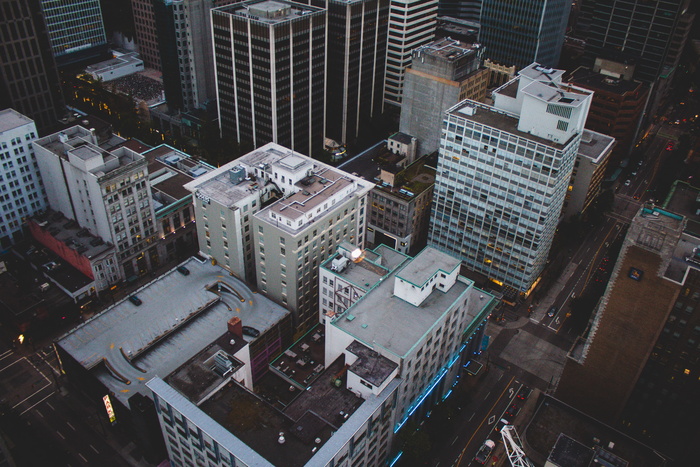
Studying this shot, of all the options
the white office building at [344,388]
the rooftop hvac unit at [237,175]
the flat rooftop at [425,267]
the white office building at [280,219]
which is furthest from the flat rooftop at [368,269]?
the rooftop hvac unit at [237,175]

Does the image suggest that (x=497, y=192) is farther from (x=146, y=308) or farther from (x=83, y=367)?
(x=83, y=367)

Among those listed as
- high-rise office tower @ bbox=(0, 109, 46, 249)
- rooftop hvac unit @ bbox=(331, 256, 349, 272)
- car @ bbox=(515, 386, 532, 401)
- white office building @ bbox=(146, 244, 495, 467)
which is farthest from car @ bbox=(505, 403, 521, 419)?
high-rise office tower @ bbox=(0, 109, 46, 249)

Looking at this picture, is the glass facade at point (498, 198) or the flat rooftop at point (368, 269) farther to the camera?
the glass facade at point (498, 198)

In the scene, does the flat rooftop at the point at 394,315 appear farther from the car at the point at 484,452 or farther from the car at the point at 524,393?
the car at the point at 524,393

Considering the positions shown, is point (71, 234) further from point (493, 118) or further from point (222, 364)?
point (493, 118)

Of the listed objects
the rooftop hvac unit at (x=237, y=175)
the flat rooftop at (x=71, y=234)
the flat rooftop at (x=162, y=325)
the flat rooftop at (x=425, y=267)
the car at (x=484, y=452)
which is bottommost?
the car at (x=484, y=452)

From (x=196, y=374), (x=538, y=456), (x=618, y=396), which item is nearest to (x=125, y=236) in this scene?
(x=196, y=374)
